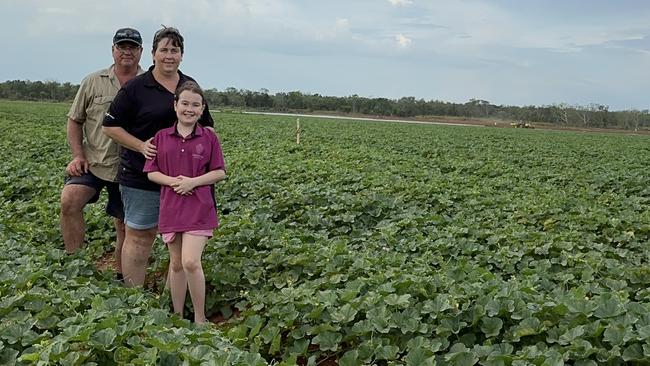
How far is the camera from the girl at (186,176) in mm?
4035

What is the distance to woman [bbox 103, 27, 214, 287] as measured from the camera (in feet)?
13.8

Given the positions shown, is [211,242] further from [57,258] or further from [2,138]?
[2,138]

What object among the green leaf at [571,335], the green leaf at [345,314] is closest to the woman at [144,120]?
the green leaf at [345,314]

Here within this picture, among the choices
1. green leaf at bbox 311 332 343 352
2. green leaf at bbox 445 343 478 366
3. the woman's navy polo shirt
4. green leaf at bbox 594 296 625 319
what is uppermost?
the woman's navy polo shirt

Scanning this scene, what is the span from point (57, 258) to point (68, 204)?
50 centimetres

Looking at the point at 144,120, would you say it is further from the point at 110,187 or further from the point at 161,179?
the point at 110,187

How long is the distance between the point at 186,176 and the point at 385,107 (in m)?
97.1

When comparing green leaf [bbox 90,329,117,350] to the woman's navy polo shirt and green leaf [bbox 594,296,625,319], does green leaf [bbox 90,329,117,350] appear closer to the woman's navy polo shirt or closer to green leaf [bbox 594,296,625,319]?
the woman's navy polo shirt

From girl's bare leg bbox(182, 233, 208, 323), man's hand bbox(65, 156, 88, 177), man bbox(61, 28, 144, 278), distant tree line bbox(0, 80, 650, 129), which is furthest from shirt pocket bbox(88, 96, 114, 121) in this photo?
distant tree line bbox(0, 80, 650, 129)

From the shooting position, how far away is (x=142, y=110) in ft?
14.2

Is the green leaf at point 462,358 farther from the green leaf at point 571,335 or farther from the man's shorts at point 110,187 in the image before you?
the man's shorts at point 110,187

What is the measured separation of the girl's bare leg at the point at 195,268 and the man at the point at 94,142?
1162mm

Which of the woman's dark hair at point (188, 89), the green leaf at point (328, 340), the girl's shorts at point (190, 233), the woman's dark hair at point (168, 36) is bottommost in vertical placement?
the green leaf at point (328, 340)

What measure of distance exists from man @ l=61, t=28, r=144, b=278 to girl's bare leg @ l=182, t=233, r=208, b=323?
1162 millimetres
